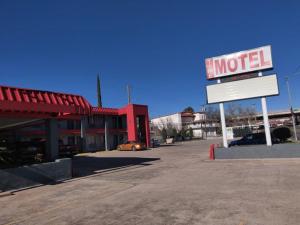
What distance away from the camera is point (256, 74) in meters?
18.8

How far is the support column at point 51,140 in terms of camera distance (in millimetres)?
14719

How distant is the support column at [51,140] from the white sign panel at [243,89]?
10670mm

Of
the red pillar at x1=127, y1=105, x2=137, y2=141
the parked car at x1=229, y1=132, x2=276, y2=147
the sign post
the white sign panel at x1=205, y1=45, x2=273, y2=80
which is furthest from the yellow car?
the white sign panel at x1=205, y1=45, x2=273, y2=80

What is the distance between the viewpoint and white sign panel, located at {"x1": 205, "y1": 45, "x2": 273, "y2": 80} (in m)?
18.2

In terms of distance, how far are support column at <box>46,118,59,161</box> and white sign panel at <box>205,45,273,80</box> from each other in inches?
436

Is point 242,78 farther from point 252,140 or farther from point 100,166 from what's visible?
point 100,166

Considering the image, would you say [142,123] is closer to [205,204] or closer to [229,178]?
[229,178]

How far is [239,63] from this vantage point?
19.1 meters

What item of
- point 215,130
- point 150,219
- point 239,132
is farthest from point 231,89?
point 215,130

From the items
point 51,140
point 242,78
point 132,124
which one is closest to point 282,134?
point 242,78

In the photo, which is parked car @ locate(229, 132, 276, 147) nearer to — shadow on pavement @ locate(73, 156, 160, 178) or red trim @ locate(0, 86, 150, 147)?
shadow on pavement @ locate(73, 156, 160, 178)

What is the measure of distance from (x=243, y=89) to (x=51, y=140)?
1260 cm

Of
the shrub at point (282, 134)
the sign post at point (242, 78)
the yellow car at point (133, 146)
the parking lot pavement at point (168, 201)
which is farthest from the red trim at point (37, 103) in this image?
the yellow car at point (133, 146)

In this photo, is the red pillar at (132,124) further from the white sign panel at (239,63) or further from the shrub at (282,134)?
the white sign panel at (239,63)
